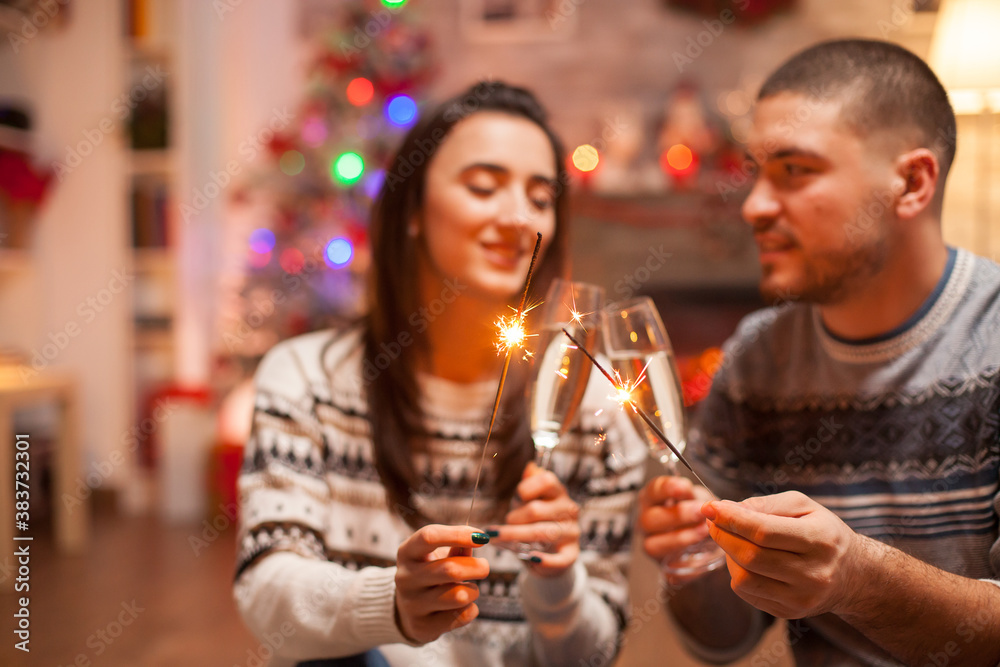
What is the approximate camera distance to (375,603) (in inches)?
26.5

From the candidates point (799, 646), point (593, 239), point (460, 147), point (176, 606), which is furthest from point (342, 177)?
point (799, 646)

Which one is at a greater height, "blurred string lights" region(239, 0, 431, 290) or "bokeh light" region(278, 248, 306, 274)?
"blurred string lights" region(239, 0, 431, 290)

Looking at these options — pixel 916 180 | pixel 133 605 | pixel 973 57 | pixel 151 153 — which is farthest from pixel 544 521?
pixel 151 153

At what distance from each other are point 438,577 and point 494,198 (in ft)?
1.75

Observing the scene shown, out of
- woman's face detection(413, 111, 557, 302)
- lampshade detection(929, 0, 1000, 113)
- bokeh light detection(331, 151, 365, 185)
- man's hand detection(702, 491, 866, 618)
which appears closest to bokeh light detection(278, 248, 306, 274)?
bokeh light detection(331, 151, 365, 185)

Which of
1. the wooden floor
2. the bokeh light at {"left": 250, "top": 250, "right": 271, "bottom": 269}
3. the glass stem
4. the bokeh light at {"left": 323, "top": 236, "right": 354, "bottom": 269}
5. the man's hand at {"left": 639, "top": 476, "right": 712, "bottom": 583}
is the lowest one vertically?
the wooden floor

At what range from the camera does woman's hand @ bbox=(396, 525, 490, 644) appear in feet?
1.72

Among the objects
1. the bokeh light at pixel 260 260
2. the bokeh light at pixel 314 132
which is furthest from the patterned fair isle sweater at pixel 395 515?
the bokeh light at pixel 314 132

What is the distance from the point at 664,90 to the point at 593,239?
0.92 meters

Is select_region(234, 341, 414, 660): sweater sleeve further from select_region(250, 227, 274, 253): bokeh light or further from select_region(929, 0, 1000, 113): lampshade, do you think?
select_region(250, 227, 274, 253): bokeh light

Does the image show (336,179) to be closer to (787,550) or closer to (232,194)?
(232,194)

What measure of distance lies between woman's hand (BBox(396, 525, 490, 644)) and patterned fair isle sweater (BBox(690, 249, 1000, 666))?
502 millimetres

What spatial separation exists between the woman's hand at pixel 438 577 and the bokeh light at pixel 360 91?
2334 mm

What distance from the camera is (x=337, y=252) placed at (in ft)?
8.49
